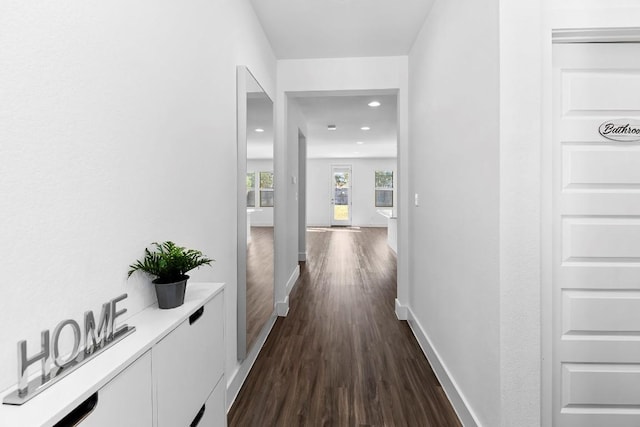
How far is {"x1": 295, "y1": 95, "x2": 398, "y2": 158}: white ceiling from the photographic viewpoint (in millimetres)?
4738

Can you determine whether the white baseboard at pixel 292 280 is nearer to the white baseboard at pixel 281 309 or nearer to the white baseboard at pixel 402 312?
the white baseboard at pixel 281 309

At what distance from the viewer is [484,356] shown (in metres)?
1.54

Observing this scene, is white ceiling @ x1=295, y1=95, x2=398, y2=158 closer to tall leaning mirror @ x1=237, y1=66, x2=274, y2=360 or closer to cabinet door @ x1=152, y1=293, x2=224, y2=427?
tall leaning mirror @ x1=237, y1=66, x2=274, y2=360

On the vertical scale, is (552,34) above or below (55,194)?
above

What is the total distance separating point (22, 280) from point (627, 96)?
2.27 metres

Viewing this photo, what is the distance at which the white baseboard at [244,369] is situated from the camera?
6.27ft

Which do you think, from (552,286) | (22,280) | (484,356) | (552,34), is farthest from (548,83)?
(22,280)

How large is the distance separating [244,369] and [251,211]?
109cm

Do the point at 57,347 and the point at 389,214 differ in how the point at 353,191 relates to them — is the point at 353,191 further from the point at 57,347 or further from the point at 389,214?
the point at 57,347

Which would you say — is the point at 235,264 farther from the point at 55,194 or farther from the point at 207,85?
the point at 55,194

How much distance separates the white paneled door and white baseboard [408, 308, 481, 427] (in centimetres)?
45

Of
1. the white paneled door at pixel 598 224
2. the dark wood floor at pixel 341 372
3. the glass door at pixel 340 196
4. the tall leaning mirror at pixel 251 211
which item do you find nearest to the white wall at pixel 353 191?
the glass door at pixel 340 196

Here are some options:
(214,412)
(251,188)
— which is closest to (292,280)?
(251,188)

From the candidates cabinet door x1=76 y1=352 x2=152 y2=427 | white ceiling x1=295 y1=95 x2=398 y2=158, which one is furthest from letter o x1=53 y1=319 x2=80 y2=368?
white ceiling x1=295 y1=95 x2=398 y2=158
